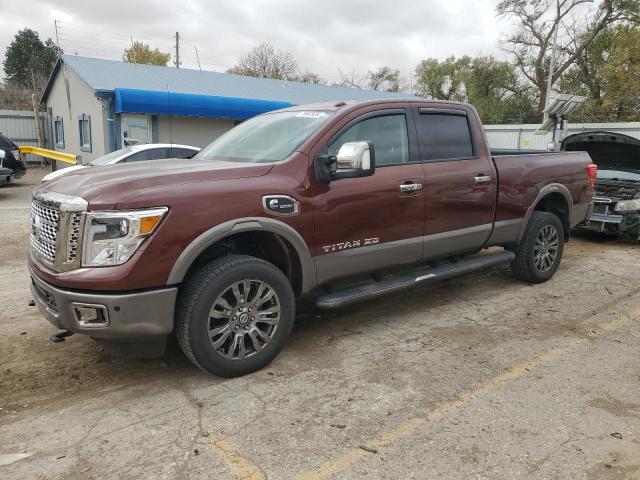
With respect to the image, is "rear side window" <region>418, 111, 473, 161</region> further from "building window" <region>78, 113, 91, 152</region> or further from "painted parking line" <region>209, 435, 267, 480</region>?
"building window" <region>78, 113, 91, 152</region>

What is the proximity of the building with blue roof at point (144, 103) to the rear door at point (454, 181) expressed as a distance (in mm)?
10666

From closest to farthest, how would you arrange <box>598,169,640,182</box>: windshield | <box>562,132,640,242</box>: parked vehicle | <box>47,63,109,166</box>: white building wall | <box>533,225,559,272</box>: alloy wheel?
<box>533,225,559,272</box>: alloy wheel, <box>562,132,640,242</box>: parked vehicle, <box>598,169,640,182</box>: windshield, <box>47,63,109,166</box>: white building wall

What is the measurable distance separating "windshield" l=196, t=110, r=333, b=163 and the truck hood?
0.35 meters

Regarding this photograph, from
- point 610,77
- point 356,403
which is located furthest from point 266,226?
point 610,77

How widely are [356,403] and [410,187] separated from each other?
1.94 m

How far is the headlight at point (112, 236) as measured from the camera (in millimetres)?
3084

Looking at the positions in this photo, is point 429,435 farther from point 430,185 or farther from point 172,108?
point 172,108

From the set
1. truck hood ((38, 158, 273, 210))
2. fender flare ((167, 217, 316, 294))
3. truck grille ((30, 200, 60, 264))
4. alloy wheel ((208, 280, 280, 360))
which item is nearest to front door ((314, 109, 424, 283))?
fender flare ((167, 217, 316, 294))

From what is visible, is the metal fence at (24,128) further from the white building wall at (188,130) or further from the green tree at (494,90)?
the green tree at (494,90)

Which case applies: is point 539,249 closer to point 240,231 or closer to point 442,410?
point 442,410

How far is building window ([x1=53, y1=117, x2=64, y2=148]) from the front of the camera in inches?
897

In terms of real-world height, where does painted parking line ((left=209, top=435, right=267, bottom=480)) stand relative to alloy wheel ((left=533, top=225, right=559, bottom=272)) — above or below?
below

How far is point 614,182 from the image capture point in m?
8.55

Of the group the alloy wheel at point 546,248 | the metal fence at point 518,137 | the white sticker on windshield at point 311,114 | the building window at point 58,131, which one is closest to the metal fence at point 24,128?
the building window at point 58,131
